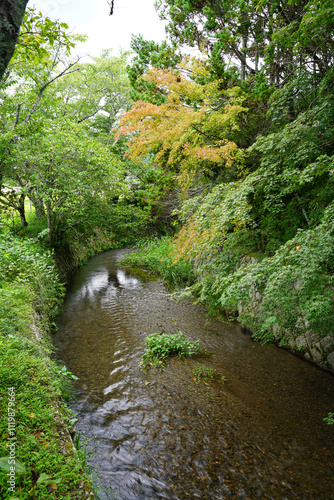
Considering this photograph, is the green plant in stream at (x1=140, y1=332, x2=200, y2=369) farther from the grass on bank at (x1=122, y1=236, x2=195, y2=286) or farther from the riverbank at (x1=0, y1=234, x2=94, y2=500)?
the grass on bank at (x1=122, y1=236, x2=195, y2=286)

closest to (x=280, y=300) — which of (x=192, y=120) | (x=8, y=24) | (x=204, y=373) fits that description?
(x=204, y=373)

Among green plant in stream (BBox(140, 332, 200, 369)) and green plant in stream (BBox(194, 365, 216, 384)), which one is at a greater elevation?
green plant in stream (BBox(140, 332, 200, 369))

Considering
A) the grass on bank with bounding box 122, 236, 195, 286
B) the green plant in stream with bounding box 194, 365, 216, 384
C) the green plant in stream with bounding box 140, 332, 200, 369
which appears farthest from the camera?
the grass on bank with bounding box 122, 236, 195, 286

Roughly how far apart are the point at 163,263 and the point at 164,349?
593cm

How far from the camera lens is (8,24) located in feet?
4.22

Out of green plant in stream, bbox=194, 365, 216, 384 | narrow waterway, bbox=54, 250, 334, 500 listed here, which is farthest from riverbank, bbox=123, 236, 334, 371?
green plant in stream, bbox=194, 365, 216, 384

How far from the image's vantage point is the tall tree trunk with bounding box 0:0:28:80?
4.15ft

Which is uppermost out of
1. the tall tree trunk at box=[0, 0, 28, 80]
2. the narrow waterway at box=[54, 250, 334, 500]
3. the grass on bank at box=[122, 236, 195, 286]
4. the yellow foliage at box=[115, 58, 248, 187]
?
the yellow foliage at box=[115, 58, 248, 187]

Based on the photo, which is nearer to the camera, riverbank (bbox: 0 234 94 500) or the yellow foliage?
riverbank (bbox: 0 234 94 500)

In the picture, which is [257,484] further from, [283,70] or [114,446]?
[283,70]

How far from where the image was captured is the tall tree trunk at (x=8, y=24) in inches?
49.8

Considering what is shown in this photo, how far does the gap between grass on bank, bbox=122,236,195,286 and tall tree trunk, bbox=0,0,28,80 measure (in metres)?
6.61

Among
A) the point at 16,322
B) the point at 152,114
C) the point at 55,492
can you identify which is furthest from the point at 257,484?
the point at 152,114

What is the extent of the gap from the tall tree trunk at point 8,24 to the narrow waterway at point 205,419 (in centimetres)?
392
